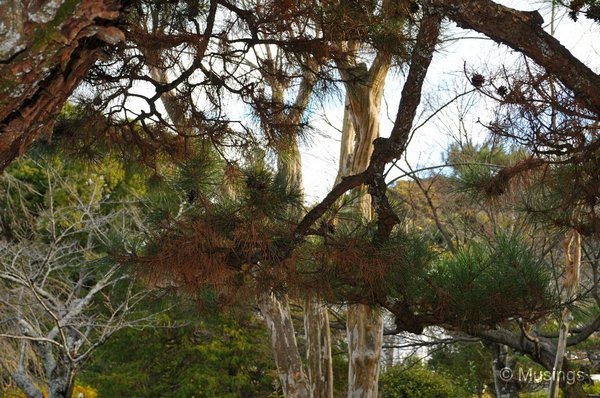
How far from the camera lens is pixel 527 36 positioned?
7.30ft

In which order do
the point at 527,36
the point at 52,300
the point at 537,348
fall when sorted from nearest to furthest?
the point at 527,36
the point at 537,348
the point at 52,300

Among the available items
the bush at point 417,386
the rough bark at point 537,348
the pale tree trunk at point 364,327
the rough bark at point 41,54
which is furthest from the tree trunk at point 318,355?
the rough bark at point 41,54

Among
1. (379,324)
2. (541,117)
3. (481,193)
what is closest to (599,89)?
(541,117)

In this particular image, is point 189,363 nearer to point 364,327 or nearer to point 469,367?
point 469,367

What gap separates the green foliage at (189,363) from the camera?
9.55 m

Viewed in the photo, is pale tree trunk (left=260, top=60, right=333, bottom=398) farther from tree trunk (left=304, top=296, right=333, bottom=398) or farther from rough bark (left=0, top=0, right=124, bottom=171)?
rough bark (left=0, top=0, right=124, bottom=171)

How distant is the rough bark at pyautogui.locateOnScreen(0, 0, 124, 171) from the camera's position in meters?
1.12

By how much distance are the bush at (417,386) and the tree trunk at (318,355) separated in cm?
257

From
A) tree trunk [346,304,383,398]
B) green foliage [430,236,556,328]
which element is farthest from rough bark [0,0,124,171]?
tree trunk [346,304,383,398]

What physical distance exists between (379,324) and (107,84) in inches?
136

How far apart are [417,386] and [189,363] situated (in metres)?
2.82

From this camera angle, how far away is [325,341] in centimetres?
719

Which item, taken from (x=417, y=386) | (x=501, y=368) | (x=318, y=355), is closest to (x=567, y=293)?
(x=501, y=368)

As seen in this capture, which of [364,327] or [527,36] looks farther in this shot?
[364,327]
